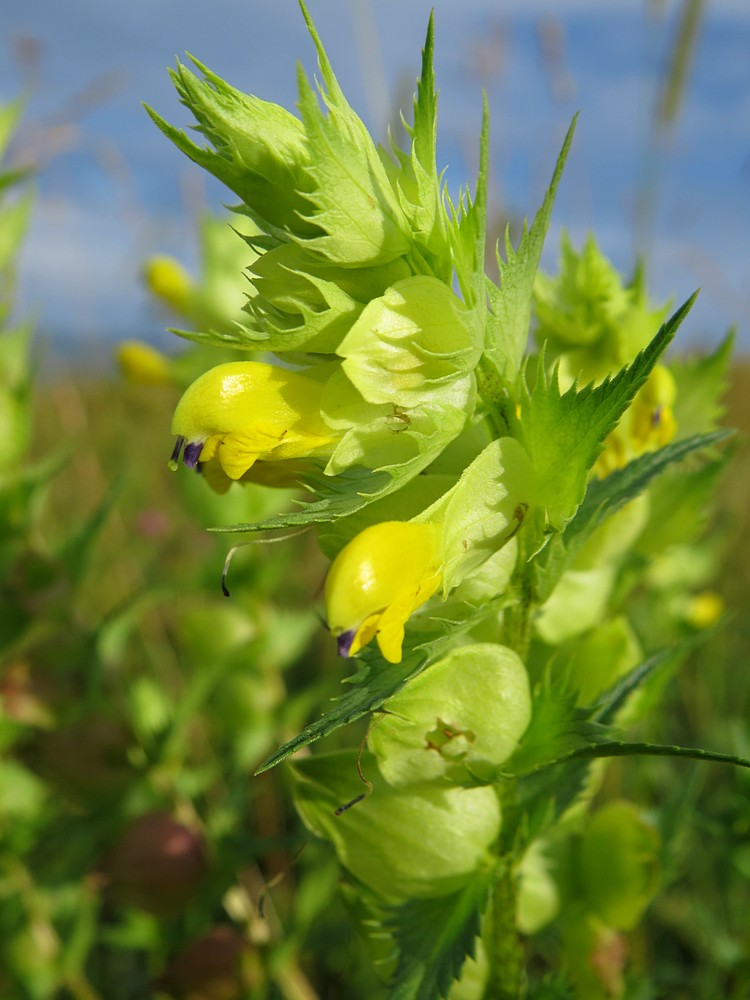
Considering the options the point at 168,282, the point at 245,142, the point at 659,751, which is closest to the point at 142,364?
the point at 168,282

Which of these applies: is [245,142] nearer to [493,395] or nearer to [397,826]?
[493,395]

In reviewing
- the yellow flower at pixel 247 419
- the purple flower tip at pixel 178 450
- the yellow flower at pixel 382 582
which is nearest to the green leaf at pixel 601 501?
the yellow flower at pixel 382 582

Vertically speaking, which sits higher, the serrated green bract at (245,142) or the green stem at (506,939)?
the serrated green bract at (245,142)

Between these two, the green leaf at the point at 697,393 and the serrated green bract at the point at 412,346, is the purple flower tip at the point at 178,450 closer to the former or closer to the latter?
the serrated green bract at the point at 412,346

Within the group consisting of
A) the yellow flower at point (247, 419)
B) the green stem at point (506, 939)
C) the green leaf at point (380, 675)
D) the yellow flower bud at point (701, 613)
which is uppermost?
the yellow flower at point (247, 419)

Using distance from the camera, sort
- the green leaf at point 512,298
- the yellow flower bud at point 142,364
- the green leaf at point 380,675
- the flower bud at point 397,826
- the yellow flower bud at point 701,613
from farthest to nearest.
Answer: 1. the yellow flower bud at point 701,613
2. the yellow flower bud at point 142,364
3. the flower bud at point 397,826
4. the green leaf at point 512,298
5. the green leaf at point 380,675

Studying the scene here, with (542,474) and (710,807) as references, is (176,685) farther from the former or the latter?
(542,474)

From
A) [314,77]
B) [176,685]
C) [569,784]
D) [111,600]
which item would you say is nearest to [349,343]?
[314,77]

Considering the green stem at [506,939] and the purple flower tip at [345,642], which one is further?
the green stem at [506,939]
